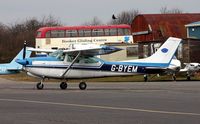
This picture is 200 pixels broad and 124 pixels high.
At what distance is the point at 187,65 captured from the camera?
4331cm

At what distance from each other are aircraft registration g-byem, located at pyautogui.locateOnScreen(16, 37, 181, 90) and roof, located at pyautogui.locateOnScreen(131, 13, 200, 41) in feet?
133

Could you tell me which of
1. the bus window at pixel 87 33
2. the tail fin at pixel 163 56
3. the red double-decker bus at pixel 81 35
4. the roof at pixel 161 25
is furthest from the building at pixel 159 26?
Answer: the tail fin at pixel 163 56

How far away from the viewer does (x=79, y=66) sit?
2872 centimetres

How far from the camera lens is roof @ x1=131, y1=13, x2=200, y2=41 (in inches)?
2798

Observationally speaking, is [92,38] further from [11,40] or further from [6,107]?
[6,107]

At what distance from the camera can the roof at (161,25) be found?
71.1 metres

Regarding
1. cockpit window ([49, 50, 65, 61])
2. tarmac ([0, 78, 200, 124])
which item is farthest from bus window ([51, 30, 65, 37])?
tarmac ([0, 78, 200, 124])

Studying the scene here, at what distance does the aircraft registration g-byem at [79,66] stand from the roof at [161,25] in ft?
133

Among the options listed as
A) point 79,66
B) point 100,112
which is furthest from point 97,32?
point 100,112

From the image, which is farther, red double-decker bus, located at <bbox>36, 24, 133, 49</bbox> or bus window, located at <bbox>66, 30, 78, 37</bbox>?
bus window, located at <bbox>66, 30, 78, 37</bbox>

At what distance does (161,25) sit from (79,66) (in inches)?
1769

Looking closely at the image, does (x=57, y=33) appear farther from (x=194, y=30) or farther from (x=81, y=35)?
(x=194, y=30)

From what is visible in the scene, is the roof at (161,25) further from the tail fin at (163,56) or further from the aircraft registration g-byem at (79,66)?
the aircraft registration g-byem at (79,66)

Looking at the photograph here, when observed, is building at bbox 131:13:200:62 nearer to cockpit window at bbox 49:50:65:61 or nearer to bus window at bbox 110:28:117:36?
bus window at bbox 110:28:117:36
